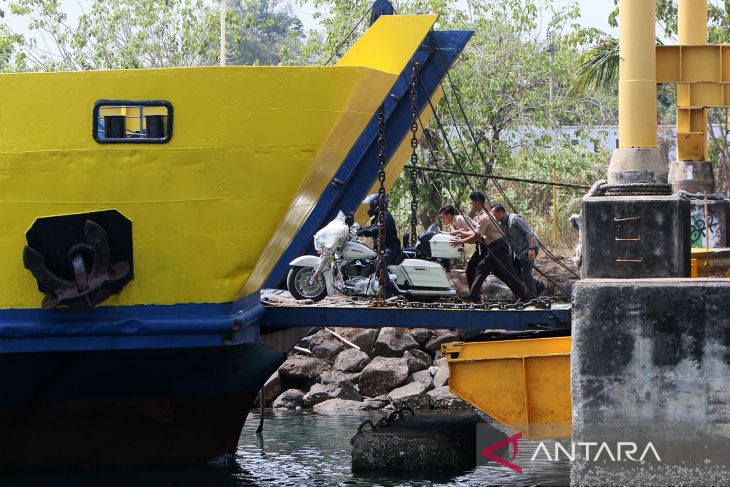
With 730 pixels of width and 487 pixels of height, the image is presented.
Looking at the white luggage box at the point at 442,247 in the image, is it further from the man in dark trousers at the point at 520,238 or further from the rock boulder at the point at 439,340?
the rock boulder at the point at 439,340

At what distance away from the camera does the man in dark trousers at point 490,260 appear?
44.1 ft

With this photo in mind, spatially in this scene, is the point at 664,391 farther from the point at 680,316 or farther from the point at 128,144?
the point at 128,144

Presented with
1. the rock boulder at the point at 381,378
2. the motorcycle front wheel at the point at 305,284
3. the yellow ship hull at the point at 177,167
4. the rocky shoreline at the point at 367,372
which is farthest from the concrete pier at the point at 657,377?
the rock boulder at the point at 381,378

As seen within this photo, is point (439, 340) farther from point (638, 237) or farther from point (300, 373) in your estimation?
point (638, 237)

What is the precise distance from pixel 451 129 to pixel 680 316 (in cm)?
1771

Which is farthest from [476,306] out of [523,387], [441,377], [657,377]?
[441,377]

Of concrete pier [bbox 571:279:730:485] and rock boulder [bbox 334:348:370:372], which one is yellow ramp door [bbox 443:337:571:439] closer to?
concrete pier [bbox 571:279:730:485]

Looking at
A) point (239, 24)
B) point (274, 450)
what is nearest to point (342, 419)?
point (274, 450)

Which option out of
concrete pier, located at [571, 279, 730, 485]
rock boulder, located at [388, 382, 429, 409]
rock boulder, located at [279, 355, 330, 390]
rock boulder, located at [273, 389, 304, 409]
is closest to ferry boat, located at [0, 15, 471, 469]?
concrete pier, located at [571, 279, 730, 485]

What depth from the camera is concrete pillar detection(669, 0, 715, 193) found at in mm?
13258

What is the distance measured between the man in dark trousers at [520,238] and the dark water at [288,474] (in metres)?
2.07

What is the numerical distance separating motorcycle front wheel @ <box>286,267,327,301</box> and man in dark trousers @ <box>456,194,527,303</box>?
169 centimetres

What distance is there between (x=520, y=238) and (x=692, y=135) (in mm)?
2256

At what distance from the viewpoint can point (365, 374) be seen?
1582 cm
